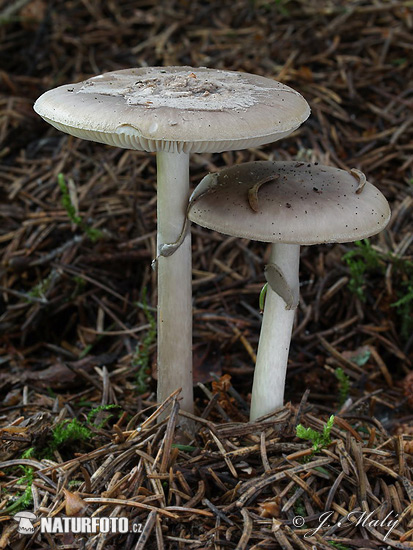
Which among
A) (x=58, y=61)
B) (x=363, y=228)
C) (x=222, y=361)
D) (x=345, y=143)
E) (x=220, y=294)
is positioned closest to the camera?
(x=363, y=228)

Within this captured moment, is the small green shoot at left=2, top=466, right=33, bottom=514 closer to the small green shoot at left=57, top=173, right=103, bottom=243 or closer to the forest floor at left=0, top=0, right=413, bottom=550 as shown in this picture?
the forest floor at left=0, top=0, right=413, bottom=550

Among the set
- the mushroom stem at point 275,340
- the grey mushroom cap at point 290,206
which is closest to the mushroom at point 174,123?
the grey mushroom cap at point 290,206

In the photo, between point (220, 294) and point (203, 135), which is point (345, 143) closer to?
point (220, 294)

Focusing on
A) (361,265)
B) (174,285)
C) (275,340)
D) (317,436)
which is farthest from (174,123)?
(361,265)

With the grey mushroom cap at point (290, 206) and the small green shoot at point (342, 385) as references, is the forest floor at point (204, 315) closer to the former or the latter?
the small green shoot at point (342, 385)

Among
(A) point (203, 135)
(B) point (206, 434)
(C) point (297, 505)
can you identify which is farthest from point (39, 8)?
(C) point (297, 505)

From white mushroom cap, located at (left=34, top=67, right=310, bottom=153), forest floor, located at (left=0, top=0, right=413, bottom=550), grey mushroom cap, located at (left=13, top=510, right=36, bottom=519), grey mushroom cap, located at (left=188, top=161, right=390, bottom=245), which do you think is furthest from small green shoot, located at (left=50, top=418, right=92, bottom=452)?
white mushroom cap, located at (left=34, top=67, right=310, bottom=153)
